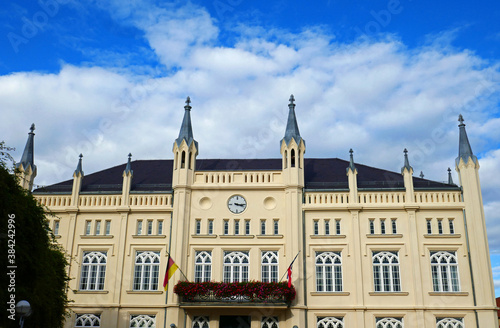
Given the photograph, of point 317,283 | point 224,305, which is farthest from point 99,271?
point 317,283

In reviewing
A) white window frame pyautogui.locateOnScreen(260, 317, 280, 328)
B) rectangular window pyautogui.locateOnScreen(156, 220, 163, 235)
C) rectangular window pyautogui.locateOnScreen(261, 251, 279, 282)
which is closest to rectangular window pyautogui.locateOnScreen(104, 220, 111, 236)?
rectangular window pyautogui.locateOnScreen(156, 220, 163, 235)

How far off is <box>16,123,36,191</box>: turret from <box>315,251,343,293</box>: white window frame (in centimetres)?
2284

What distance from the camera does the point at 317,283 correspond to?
3712cm

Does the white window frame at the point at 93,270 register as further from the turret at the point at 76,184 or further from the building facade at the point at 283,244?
the turret at the point at 76,184

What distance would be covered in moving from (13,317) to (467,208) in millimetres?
30368

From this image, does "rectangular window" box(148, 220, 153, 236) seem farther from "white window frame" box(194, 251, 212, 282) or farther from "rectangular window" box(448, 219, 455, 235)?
"rectangular window" box(448, 219, 455, 235)

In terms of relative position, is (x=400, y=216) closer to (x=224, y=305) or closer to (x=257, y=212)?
(x=257, y=212)

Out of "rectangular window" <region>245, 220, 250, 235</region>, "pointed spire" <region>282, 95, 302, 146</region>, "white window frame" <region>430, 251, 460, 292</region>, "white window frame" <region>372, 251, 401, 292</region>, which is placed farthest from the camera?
"pointed spire" <region>282, 95, 302, 146</region>

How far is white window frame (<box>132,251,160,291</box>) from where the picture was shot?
38156mm

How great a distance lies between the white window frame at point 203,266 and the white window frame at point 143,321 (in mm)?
4082

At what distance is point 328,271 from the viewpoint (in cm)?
3741

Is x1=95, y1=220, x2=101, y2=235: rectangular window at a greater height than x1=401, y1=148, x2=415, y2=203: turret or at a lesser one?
lesser

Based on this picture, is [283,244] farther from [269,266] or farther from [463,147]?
[463,147]

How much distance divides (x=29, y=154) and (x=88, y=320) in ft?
47.2
